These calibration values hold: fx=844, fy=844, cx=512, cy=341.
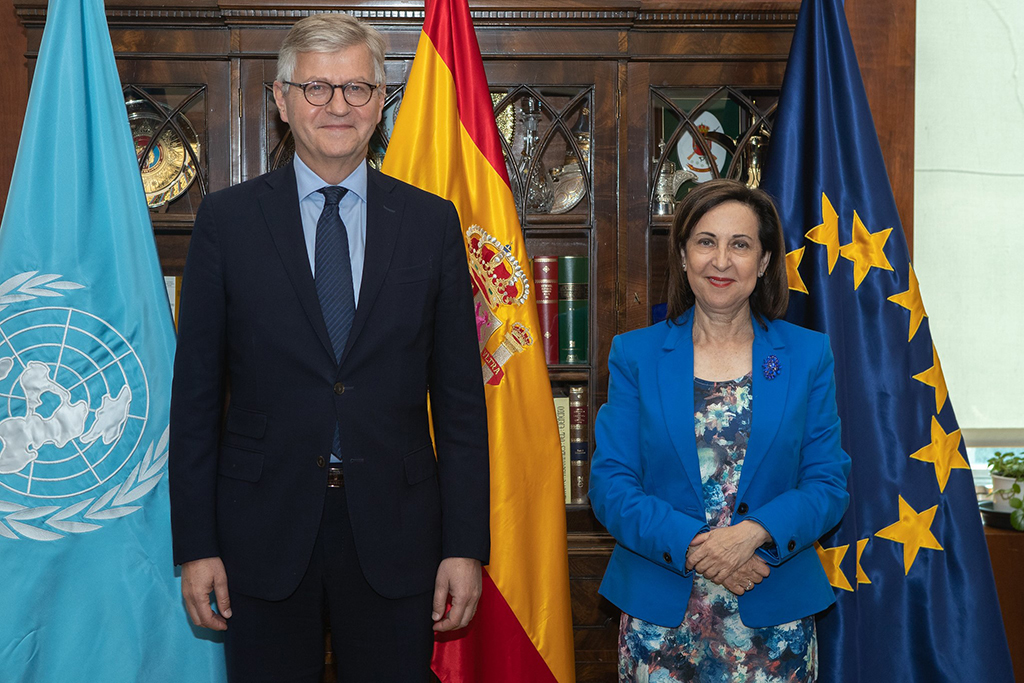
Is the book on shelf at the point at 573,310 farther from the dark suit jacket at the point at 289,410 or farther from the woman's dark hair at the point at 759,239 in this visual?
the dark suit jacket at the point at 289,410

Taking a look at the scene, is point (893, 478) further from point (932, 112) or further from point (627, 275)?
point (932, 112)

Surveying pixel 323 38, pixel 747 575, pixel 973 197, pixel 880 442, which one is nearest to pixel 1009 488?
pixel 880 442

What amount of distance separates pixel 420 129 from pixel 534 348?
25.2 inches

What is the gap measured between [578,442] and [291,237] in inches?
52.0

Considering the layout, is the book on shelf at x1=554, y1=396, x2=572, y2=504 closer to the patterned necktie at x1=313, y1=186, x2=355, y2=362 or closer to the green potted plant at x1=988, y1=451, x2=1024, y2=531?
the patterned necktie at x1=313, y1=186, x2=355, y2=362

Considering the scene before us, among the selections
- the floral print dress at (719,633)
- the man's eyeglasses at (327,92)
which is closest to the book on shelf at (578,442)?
the floral print dress at (719,633)

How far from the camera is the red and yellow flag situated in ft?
7.07

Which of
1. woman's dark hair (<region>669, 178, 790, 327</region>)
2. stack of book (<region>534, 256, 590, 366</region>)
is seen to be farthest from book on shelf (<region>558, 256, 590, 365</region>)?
woman's dark hair (<region>669, 178, 790, 327</region>)

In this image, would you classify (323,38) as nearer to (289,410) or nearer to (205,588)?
(289,410)

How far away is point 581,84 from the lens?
2479 millimetres

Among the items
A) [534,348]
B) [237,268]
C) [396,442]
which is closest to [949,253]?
[534,348]

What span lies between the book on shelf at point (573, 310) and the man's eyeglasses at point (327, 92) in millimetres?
1106

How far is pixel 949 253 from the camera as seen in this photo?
3.00 m

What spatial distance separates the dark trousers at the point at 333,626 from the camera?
4.86 ft
